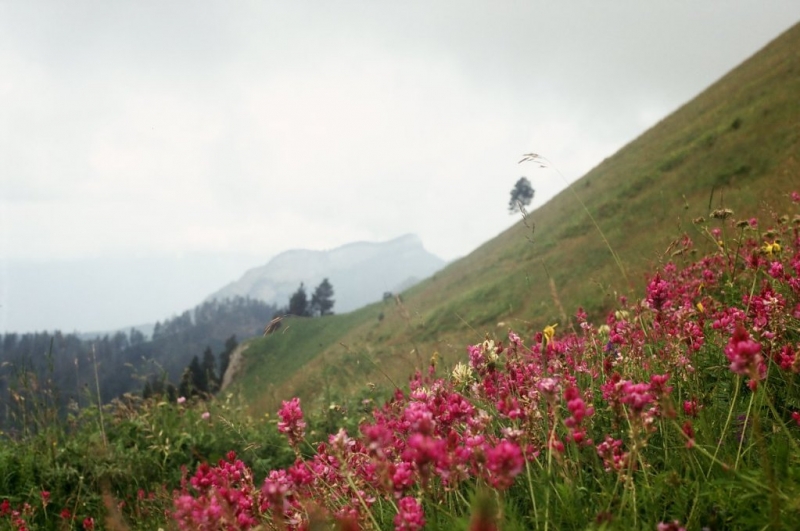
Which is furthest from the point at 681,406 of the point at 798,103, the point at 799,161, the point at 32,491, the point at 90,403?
the point at 798,103

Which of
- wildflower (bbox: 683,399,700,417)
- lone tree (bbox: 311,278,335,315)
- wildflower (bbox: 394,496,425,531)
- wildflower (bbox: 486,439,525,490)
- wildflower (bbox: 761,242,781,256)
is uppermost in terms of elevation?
lone tree (bbox: 311,278,335,315)

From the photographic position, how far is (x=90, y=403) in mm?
6902

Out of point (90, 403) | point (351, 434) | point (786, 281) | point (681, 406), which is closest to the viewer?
point (681, 406)

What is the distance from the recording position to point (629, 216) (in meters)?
16.9

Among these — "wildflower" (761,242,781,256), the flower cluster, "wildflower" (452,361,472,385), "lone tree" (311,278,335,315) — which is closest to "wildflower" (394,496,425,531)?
the flower cluster

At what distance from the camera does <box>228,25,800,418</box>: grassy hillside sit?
432 inches

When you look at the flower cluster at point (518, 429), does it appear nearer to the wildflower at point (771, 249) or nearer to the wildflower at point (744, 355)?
the wildflower at point (744, 355)

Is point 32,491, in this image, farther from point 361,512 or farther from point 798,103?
point 798,103

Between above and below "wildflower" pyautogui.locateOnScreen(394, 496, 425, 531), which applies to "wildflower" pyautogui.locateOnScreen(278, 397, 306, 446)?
above

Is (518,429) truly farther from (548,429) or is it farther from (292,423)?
(292,423)

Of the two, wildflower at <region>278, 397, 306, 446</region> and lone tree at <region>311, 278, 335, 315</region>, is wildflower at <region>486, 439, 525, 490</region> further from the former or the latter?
lone tree at <region>311, 278, 335, 315</region>

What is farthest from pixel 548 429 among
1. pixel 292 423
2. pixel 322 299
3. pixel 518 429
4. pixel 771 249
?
pixel 322 299

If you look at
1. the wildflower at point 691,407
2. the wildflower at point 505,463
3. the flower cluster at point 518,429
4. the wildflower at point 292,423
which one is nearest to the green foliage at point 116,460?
the flower cluster at point 518,429

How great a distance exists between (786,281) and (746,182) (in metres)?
12.4
